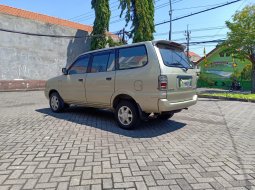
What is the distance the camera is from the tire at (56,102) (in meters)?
7.40

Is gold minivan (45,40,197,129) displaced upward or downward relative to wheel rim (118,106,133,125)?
upward

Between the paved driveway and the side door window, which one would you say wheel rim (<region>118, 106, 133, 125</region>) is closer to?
the paved driveway

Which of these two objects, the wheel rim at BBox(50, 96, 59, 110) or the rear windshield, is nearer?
the rear windshield

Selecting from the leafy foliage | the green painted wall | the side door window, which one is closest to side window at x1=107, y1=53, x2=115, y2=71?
the side door window

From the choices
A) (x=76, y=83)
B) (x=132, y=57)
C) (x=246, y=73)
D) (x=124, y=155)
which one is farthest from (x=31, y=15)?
(x=246, y=73)

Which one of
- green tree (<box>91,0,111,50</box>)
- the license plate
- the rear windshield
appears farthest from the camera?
green tree (<box>91,0,111,50</box>)

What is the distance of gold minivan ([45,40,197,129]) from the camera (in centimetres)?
481

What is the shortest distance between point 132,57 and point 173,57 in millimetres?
966

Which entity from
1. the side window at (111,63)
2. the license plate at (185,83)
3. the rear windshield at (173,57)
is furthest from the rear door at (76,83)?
the license plate at (185,83)

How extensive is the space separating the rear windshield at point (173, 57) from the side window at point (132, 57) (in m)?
0.41

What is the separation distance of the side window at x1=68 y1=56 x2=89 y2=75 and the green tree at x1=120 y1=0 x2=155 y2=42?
1503cm

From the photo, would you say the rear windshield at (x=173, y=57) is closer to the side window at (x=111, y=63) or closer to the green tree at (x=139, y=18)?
the side window at (x=111, y=63)

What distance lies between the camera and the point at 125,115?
215 inches

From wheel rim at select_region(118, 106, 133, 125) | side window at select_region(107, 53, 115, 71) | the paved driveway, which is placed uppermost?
side window at select_region(107, 53, 115, 71)
